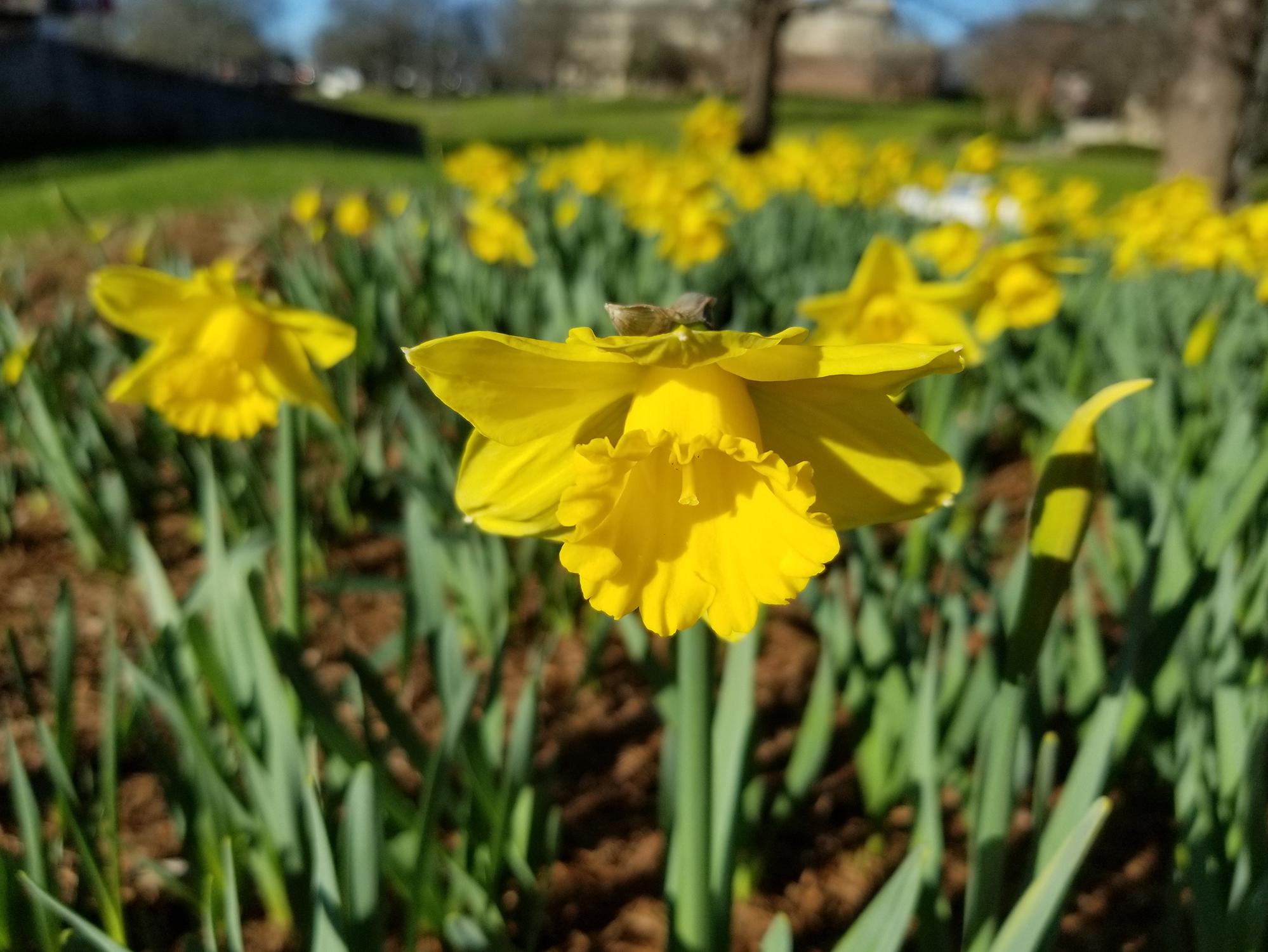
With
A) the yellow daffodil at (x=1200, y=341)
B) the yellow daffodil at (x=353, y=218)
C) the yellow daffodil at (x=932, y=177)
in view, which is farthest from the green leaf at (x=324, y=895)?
the yellow daffodil at (x=932, y=177)

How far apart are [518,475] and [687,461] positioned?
6.4 inches

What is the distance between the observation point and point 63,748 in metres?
1.20

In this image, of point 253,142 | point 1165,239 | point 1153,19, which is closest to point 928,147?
point 1153,19

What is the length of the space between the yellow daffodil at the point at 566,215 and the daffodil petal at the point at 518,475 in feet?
11.9

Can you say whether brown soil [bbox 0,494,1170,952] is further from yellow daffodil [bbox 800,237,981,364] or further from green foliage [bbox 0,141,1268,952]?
yellow daffodil [bbox 800,237,981,364]

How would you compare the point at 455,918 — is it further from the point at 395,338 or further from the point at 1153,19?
the point at 1153,19

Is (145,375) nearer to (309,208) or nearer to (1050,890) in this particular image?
(1050,890)

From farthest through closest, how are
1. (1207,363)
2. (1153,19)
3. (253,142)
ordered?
(253,142) → (1153,19) → (1207,363)

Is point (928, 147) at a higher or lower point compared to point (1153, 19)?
lower

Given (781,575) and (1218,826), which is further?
(1218,826)

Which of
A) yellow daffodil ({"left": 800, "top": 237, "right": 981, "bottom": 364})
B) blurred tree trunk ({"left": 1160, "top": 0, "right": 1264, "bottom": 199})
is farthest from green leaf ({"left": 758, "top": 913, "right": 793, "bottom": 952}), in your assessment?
blurred tree trunk ({"left": 1160, "top": 0, "right": 1264, "bottom": 199})

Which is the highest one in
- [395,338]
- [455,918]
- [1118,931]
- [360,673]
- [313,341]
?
[313,341]

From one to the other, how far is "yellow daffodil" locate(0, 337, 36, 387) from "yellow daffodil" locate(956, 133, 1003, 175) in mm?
4289

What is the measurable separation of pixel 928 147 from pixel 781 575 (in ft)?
89.3
